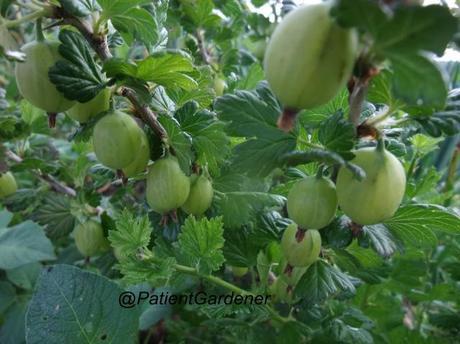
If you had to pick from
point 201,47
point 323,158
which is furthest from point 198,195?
point 201,47

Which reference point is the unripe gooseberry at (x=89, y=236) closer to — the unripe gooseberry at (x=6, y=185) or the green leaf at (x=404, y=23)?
the unripe gooseberry at (x=6, y=185)

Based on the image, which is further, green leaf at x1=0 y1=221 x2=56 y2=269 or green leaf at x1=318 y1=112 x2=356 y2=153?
green leaf at x1=0 y1=221 x2=56 y2=269

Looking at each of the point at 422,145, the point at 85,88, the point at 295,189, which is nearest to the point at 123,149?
the point at 85,88

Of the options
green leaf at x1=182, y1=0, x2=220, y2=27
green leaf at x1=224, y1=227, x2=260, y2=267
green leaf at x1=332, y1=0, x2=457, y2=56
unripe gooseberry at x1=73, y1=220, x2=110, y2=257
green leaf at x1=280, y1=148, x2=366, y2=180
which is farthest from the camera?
green leaf at x1=182, y1=0, x2=220, y2=27

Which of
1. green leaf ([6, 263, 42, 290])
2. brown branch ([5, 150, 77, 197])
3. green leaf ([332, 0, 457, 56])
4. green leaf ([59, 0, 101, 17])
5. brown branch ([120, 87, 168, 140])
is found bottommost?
green leaf ([6, 263, 42, 290])

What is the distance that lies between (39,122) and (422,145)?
0.88m

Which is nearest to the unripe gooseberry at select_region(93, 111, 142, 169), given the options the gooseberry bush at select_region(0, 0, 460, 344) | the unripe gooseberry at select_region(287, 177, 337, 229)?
the gooseberry bush at select_region(0, 0, 460, 344)

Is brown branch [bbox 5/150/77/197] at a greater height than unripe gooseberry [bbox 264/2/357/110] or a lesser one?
lesser

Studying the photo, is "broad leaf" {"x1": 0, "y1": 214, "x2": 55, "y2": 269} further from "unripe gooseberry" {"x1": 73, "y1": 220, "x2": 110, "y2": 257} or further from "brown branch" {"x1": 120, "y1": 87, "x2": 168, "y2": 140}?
"brown branch" {"x1": 120, "y1": 87, "x2": 168, "y2": 140}

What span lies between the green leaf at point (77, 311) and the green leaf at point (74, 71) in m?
0.33

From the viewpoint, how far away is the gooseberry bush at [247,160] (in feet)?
1.35

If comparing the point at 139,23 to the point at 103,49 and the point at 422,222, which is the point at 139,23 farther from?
the point at 422,222

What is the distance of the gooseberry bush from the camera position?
1.35 ft

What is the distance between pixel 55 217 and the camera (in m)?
1.00
